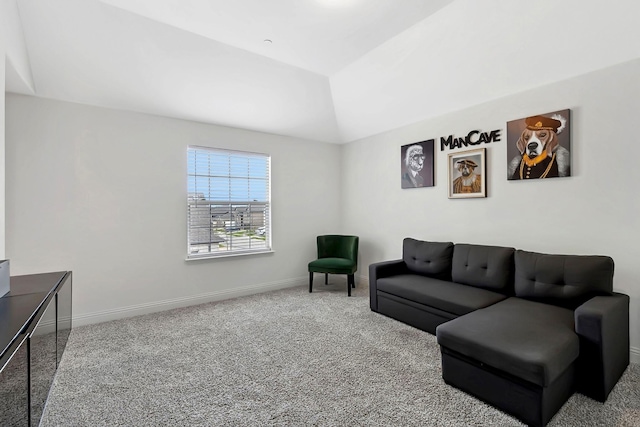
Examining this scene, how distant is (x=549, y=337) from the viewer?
1894 millimetres

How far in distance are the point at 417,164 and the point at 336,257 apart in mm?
1931

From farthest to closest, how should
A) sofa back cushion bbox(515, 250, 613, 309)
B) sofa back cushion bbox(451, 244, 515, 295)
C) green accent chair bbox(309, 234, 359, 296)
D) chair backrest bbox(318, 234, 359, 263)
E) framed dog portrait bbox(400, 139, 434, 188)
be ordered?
chair backrest bbox(318, 234, 359, 263), green accent chair bbox(309, 234, 359, 296), framed dog portrait bbox(400, 139, 434, 188), sofa back cushion bbox(451, 244, 515, 295), sofa back cushion bbox(515, 250, 613, 309)

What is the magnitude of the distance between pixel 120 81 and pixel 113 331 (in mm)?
2677

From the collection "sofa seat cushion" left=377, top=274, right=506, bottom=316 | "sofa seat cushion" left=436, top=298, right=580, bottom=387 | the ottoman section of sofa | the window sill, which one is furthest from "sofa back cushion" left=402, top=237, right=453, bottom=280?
the window sill

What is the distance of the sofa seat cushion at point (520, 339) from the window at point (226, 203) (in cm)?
314

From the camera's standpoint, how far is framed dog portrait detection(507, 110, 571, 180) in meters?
2.77

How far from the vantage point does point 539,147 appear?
2.93 meters

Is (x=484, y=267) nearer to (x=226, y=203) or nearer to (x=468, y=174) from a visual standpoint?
(x=468, y=174)

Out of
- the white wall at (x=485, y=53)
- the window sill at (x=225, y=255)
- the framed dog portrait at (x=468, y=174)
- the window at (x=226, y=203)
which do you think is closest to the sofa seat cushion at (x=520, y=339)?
the framed dog portrait at (x=468, y=174)

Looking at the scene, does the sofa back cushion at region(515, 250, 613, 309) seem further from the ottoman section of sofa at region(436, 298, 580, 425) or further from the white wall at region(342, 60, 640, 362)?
the white wall at region(342, 60, 640, 362)

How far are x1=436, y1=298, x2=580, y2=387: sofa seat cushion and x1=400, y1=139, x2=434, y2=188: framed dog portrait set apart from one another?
2.03m

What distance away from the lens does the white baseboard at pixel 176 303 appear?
10.9 feet

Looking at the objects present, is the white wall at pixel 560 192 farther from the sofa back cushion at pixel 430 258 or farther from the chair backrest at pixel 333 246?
the chair backrest at pixel 333 246

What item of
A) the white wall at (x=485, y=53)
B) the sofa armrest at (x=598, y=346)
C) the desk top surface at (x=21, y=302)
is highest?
the white wall at (x=485, y=53)
